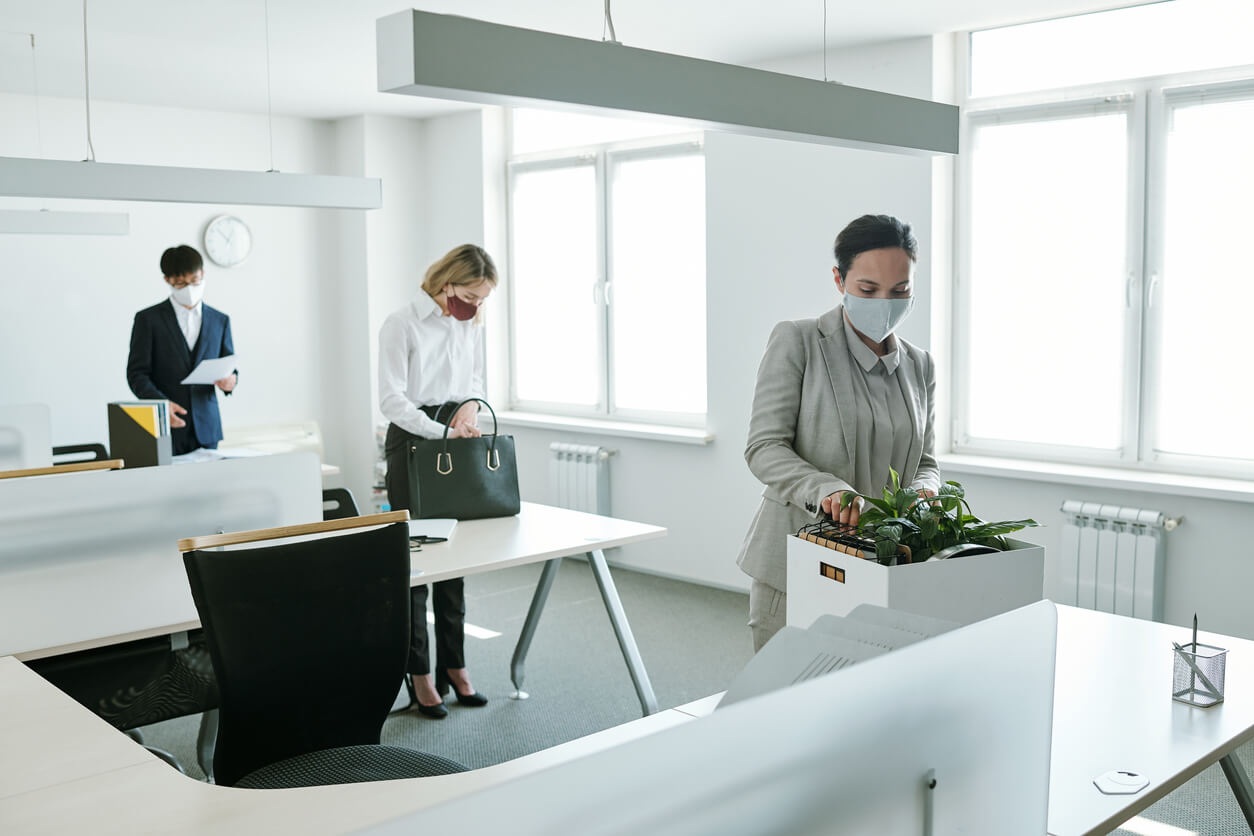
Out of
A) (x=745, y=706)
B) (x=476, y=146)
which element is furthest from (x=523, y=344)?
(x=745, y=706)

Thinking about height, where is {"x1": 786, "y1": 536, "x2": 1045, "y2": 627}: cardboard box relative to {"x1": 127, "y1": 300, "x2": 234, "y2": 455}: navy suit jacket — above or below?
below

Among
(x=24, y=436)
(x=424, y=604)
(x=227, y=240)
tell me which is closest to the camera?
(x=424, y=604)

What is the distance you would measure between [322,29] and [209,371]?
1.53 metres

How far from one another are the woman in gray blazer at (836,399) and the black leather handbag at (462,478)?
5.03ft

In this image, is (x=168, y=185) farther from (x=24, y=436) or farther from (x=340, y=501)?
(x=24, y=436)

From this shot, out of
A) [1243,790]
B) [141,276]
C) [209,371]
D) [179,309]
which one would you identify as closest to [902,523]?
[1243,790]

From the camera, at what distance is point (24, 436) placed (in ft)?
15.1

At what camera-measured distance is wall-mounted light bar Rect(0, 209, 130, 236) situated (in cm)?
520

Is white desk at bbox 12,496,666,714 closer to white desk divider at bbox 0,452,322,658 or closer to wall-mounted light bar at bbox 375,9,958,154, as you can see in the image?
white desk divider at bbox 0,452,322,658

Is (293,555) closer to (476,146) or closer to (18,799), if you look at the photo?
(18,799)

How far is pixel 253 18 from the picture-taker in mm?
4480

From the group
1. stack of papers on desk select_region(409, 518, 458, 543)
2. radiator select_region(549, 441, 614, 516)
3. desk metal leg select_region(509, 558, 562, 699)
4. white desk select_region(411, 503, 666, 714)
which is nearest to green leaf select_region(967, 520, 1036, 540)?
white desk select_region(411, 503, 666, 714)

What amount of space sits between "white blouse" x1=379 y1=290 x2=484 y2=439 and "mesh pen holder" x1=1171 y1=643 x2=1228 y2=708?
8.29 ft

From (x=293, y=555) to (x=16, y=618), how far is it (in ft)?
2.64
